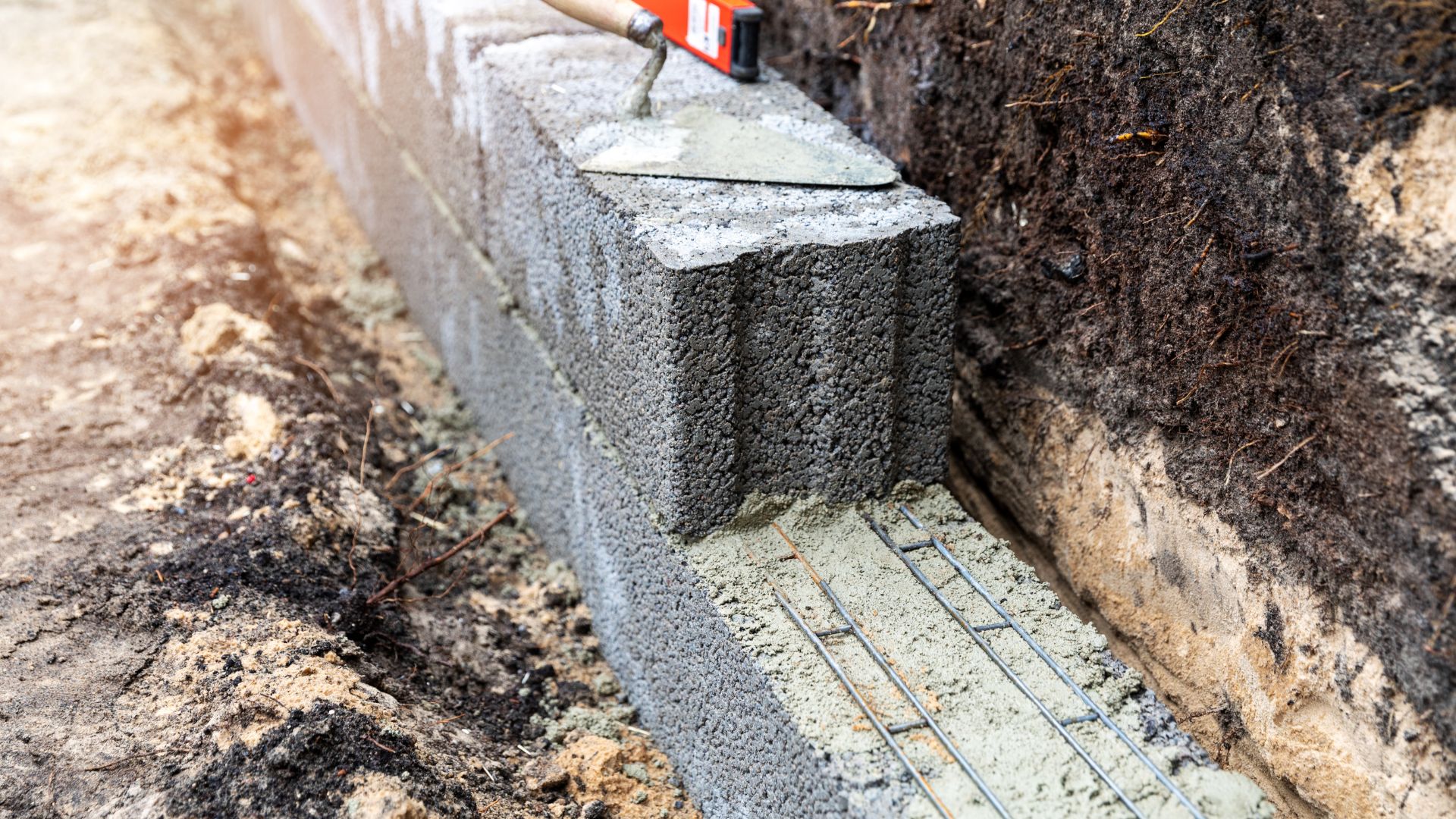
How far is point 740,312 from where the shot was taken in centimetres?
228

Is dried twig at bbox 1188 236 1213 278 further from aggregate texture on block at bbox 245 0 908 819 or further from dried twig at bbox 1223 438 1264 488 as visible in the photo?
aggregate texture on block at bbox 245 0 908 819

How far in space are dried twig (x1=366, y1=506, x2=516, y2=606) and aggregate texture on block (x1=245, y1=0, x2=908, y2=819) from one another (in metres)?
0.15

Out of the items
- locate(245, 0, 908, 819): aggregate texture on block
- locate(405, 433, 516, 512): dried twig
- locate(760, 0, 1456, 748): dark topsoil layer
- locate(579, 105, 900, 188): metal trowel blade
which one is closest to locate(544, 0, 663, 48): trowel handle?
locate(579, 105, 900, 188): metal trowel blade

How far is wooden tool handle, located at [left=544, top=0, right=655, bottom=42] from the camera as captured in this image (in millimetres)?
2703

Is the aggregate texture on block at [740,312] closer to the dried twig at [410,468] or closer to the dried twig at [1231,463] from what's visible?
the dried twig at [1231,463]

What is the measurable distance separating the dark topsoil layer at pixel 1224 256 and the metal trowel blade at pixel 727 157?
45cm

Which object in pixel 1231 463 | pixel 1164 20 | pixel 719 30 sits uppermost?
pixel 1164 20

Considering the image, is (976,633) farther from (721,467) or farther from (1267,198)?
(1267,198)

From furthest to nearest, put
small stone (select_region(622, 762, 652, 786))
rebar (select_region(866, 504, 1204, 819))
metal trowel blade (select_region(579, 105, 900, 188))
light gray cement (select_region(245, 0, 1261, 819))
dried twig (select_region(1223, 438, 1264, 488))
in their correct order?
small stone (select_region(622, 762, 652, 786)) → metal trowel blade (select_region(579, 105, 900, 188)) → dried twig (select_region(1223, 438, 1264, 488)) → light gray cement (select_region(245, 0, 1261, 819)) → rebar (select_region(866, 504, 1204, 819))

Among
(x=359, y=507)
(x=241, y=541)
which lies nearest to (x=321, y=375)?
(x=359, y=507)

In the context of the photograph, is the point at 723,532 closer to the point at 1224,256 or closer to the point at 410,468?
the point at 1224,256

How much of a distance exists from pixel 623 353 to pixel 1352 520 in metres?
1.42

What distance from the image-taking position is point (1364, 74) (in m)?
1.82

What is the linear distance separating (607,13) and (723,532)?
1241 mm
